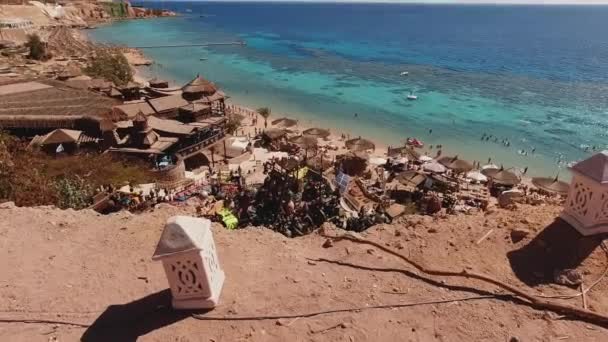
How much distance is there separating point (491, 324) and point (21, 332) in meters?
7.75

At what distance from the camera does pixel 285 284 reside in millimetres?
7379

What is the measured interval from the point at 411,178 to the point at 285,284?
1592cm

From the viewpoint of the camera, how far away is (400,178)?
22141 millimetres

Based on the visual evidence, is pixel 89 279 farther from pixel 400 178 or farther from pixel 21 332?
pixel 400 178

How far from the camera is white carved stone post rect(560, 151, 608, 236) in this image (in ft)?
24.1

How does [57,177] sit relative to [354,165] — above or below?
above

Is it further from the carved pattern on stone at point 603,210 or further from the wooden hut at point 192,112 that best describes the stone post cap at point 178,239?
the wooden hut at point 192,112

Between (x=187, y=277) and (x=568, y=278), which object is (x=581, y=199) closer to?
(x=568, y=278)

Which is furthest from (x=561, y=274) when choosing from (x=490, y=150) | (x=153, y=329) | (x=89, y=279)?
(x=490, y=150)

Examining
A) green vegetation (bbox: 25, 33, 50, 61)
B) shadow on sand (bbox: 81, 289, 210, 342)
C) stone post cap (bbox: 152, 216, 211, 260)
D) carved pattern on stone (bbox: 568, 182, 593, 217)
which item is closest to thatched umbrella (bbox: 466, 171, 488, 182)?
carved pattern on stone (bbox: 568, 182, 593, 217)

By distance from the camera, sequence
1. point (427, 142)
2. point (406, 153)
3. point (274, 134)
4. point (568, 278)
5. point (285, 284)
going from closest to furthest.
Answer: point (568, 278) → point (285, 284) → point (406, 153) → point (274, 134) → point (427, 142)

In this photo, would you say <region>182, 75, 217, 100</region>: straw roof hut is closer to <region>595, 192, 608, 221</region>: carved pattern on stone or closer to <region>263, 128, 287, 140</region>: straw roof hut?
<region>263, 128, 287, 140</region>: straw roof hut

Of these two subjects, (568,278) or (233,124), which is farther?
(233,124)

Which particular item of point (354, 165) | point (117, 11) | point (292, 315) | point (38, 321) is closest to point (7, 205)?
point (38, 321)
